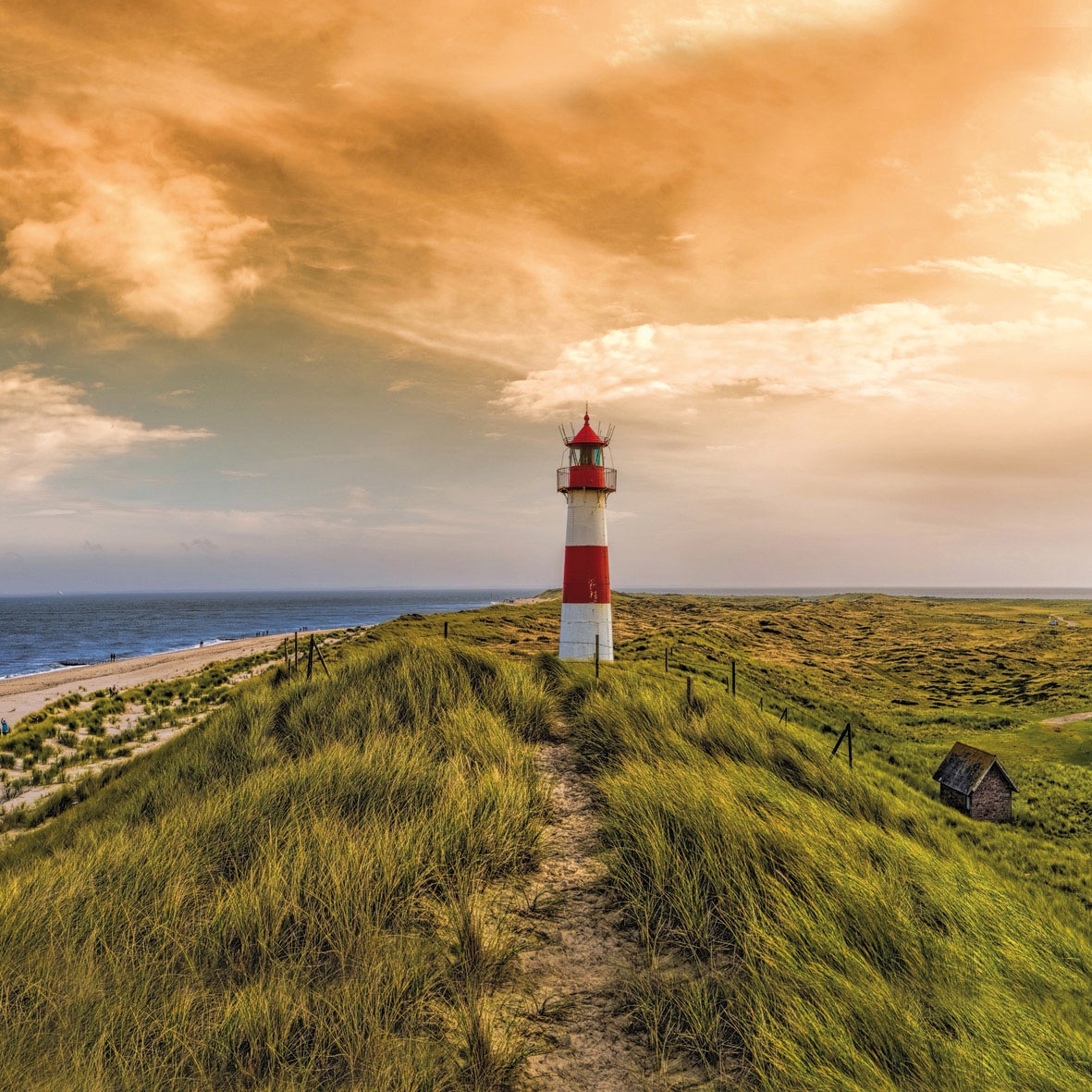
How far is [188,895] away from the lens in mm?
4496

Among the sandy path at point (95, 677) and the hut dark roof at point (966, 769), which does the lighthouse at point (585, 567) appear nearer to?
the hut dark roof at point (966, 769)

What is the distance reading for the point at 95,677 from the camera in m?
45.2

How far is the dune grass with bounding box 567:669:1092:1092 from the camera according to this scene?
3.25m

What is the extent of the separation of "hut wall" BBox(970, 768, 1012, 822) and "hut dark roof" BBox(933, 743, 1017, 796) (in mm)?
167

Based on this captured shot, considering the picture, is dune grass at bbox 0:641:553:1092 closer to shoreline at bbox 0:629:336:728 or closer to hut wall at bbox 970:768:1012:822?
hut wall at bbox 970:768:1012:822

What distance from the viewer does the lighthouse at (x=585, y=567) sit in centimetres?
1870

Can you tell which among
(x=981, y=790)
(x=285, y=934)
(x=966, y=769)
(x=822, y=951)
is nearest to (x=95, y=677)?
(x=285, y=934)

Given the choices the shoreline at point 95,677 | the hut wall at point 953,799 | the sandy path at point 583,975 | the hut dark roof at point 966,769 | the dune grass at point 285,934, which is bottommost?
the shoreline at point 95,677

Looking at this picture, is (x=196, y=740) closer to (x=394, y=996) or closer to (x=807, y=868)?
(x=394, y=996)

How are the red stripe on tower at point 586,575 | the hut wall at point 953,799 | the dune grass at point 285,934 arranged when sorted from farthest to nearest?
the red stripe on tower at point 586,575, the hut wall at point 953,799, the dune grass at point 285,934

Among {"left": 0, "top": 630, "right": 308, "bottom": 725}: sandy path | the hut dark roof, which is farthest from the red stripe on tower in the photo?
{"left": 0, "top": 630, "right": 308, "bottom": 725}: sandy path

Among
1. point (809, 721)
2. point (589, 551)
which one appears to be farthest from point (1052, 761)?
point (589, 551)

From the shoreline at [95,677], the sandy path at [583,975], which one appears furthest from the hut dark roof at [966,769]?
the shoreline at [95,677]

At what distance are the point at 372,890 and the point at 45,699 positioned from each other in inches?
1623
